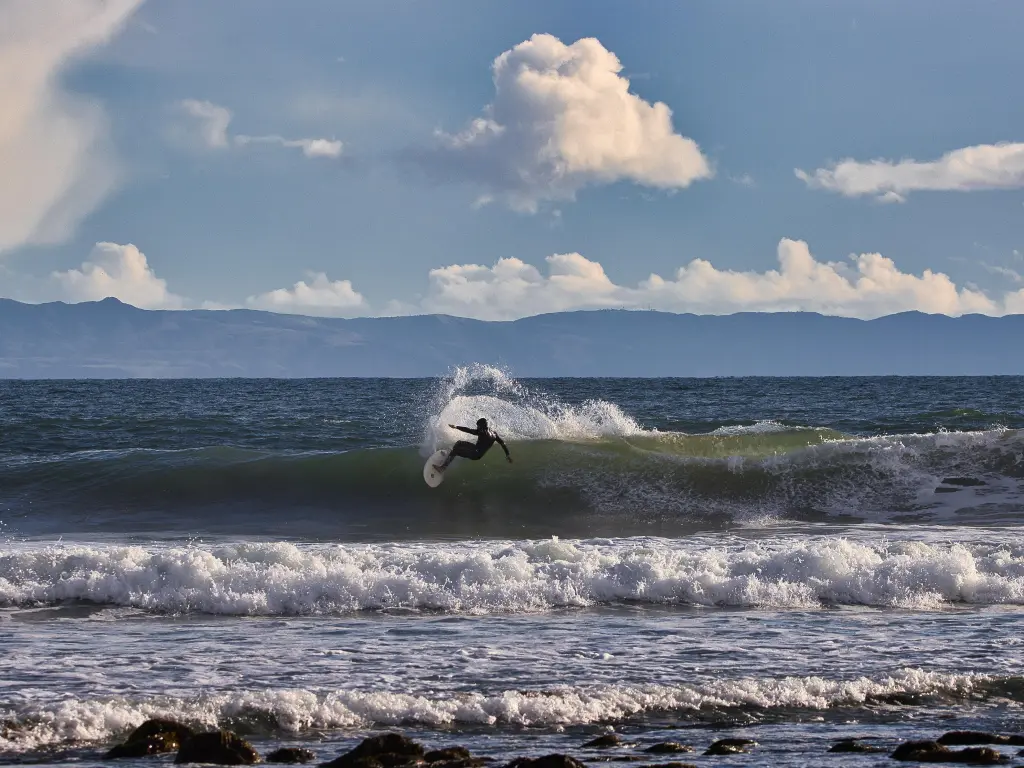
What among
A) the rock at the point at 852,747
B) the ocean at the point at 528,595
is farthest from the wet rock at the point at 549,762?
the rock at the point at 852,747

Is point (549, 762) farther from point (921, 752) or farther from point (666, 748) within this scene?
point (921, 752)

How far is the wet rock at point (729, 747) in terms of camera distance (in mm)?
7816

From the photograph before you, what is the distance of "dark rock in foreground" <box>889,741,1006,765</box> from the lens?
7.48 m

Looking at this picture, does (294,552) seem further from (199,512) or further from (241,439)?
(241,439)

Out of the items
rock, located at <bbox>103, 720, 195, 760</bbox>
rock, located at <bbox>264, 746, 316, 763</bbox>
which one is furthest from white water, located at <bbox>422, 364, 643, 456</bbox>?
rock, located at <bbox>264, 746, 316, 763</bbox>

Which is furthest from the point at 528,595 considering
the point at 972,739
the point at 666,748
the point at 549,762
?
the point at 549,762

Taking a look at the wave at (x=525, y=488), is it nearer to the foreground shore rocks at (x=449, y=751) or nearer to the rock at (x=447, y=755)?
the foreground shore rocks at (x=449, y=751)

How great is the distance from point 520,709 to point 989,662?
4391mm

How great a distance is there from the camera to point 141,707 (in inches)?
345

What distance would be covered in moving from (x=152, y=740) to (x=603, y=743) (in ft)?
10.0

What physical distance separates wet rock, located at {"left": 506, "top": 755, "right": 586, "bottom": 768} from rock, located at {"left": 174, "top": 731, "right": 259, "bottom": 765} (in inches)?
69.2

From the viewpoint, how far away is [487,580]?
13.7 meters

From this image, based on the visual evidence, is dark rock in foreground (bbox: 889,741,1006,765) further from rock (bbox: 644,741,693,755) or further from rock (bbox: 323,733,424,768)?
rock (bbox: 323,733,424,768)

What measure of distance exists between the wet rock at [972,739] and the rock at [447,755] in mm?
3217
